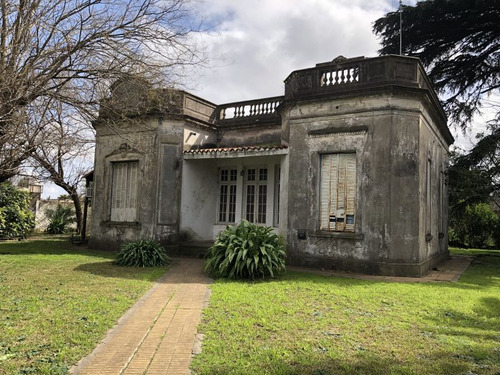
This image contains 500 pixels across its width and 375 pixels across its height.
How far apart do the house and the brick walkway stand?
3758mm

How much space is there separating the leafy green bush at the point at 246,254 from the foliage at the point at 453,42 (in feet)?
41.9

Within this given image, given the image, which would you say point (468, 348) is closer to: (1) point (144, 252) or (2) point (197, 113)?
(1) point (144, 252)

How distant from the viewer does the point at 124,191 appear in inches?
531

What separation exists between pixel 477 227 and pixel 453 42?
9995mm

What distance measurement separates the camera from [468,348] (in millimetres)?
4531

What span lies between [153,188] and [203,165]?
200cm

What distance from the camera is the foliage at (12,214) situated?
53.0 feet

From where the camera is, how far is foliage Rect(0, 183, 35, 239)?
1614 centimetres

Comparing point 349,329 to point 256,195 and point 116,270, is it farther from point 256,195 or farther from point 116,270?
point 256,195

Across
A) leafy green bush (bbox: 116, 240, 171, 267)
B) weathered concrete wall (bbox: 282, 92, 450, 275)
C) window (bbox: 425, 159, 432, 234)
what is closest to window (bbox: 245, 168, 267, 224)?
weathered concrete wall (bbox: 282, 92, 450, 275)

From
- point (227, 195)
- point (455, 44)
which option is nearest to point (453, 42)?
point (455, 44)

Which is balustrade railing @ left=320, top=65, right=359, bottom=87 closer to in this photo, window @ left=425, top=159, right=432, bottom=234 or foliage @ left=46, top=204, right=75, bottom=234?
window @ left=425, top=159, right=432, bottom=234

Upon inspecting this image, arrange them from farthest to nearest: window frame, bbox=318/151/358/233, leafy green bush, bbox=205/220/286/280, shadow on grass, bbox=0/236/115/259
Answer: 1. shadow on grass, bbox=0/236/115/259
2. window frame, bbox=318/151/358/233
3. leafy green bush, bbox=205/220/286/280

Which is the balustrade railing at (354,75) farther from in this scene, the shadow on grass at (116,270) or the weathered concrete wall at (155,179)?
the shadow on grass at (116,270)
